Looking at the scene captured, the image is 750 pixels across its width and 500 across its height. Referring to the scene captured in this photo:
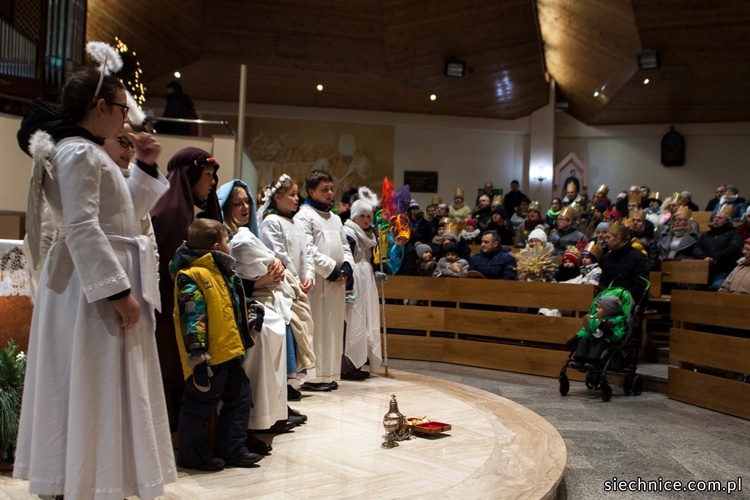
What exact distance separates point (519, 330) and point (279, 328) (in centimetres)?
411

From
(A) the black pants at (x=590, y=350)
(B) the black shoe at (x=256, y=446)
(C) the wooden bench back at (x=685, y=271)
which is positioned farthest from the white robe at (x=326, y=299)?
(C) the wooden bench back at (x=685, y=271)

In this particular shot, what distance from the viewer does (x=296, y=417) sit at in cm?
Result: 407

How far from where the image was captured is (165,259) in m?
3.34

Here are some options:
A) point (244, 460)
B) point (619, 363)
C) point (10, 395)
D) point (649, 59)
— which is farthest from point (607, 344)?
point (649, 59)

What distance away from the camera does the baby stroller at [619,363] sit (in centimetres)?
595

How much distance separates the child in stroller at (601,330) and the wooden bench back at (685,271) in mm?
2158

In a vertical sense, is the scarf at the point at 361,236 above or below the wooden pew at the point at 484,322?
above

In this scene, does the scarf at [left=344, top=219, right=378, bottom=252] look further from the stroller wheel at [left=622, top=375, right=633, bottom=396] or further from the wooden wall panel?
the wooden wall panel

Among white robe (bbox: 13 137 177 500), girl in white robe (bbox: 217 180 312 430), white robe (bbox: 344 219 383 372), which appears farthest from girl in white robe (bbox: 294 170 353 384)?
white robe (bbox: 13 137 177 500)

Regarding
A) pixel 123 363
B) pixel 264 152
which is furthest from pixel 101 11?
pixel 123 363

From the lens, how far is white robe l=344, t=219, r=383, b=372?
5727mm

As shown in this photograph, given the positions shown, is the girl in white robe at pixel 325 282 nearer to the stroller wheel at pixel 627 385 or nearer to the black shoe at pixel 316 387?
the black shoe at pixel 316 387

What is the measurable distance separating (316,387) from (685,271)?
15.1 feet

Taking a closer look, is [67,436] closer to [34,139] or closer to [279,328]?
[34,139]
